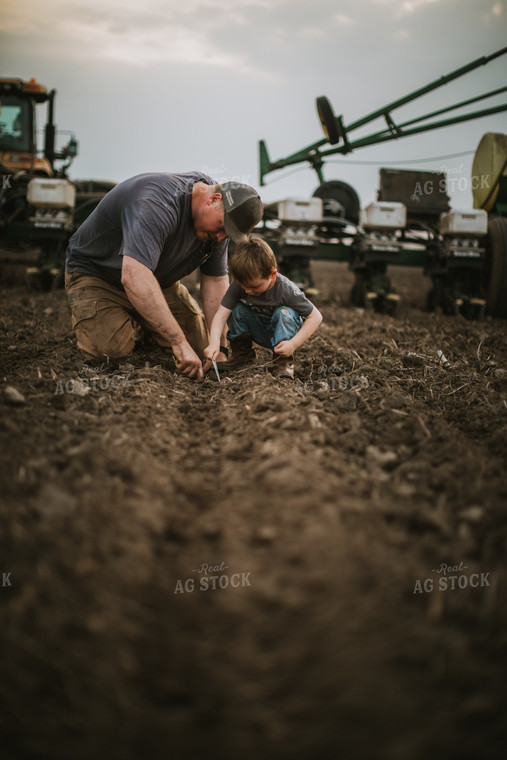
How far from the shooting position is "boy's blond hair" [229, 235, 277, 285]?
2574mm

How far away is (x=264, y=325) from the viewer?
3035 millimetres

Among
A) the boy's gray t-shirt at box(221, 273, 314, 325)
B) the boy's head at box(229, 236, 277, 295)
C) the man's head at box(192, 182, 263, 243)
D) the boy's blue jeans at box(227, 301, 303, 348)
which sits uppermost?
the man's head at box(192, 182, 263, 243)


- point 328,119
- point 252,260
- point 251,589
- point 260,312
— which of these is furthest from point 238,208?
point 328,119

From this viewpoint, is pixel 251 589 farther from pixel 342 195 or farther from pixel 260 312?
pixel 342 195

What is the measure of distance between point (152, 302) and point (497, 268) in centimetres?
460

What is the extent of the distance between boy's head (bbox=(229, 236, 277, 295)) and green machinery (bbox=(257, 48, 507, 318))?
10.4 feet

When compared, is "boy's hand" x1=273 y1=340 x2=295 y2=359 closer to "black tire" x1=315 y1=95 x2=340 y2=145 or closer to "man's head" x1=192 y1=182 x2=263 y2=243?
"man's head" x1=192 y1=182 x2=263 y2=243

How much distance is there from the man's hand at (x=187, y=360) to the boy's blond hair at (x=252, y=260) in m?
0.48

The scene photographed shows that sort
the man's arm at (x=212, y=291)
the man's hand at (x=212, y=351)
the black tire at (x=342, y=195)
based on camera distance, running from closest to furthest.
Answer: the man's hand at (x=212, y=351) < the man's arm at (x=212, y=291) < the black tire at (x=342, y=195)

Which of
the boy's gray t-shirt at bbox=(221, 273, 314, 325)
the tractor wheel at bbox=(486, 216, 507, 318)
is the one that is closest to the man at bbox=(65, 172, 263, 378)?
the boy's gray t-shirt at bbox=(221, 273, 314, 325)

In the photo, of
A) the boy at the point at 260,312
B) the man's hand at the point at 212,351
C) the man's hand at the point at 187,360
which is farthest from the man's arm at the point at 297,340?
the man's hand at the point at 187,360

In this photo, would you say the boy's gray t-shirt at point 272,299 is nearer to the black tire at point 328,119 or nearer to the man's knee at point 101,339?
the man's knee at point 101,339

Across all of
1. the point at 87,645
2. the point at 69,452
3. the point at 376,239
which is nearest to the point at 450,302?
the point at 376,239

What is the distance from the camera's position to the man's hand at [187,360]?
269 cm
